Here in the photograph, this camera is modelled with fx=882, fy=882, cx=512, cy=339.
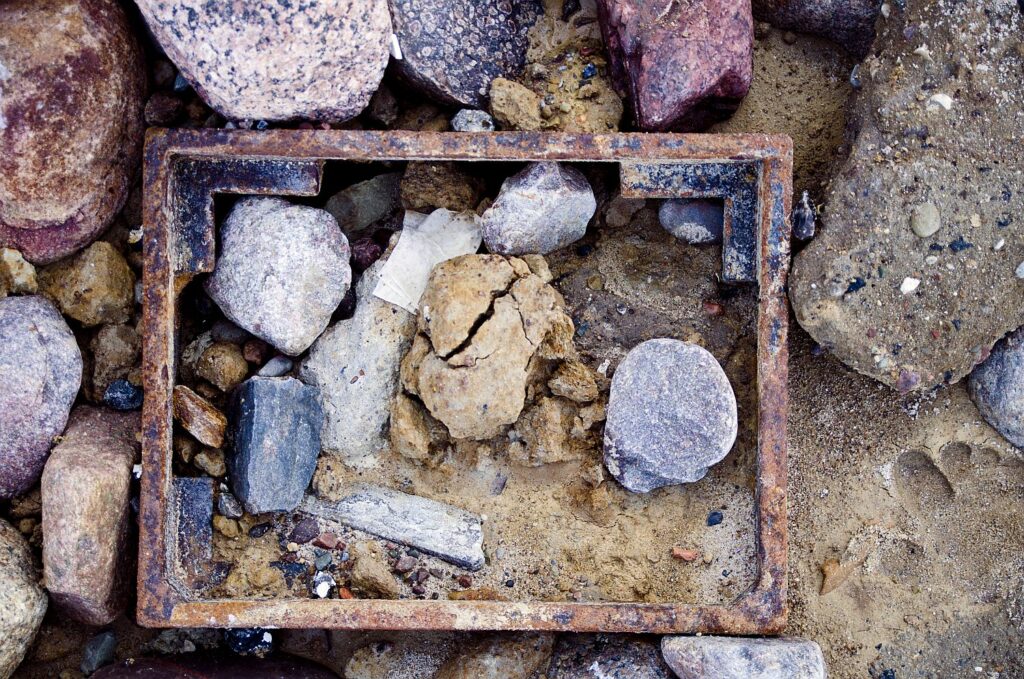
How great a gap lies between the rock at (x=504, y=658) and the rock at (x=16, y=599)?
48.4 inches

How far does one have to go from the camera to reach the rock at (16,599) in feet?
8.29

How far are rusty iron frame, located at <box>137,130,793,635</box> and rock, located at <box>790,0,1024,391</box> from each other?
0.18 metres

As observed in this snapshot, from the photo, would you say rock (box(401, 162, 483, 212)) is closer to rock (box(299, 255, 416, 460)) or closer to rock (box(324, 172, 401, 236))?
rock (box(324, 172, 401, 236))

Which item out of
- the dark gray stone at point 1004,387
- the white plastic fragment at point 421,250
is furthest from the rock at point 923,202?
the white plastic fragment at point 421,250

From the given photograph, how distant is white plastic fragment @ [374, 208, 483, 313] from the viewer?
8.94 feet

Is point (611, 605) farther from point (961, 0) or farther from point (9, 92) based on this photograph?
point (9, 92)

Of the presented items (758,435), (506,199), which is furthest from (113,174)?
(758,435)

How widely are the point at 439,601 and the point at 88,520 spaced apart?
103 centimetres

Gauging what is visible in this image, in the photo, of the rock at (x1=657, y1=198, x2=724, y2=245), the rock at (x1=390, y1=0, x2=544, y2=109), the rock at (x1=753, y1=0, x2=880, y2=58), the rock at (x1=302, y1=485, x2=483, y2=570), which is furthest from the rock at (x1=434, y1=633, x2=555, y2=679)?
the rock at (x1=753, y1=0, x2=880, y2=58)

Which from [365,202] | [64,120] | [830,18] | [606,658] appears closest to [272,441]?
[365,202]

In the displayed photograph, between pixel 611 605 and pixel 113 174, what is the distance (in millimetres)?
1943

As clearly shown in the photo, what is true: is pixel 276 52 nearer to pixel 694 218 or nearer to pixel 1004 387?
pixel 694 218

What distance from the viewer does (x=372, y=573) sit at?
8.75ft

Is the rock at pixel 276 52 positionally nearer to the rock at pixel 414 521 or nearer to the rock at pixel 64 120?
the rock at pixel 64 120
